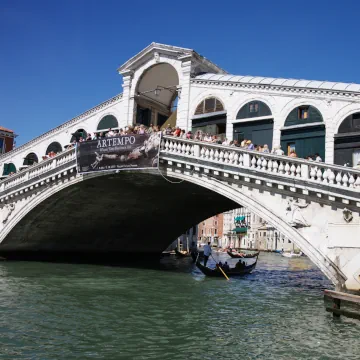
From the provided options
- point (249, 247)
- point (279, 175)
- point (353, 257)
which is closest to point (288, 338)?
point (353, 257)

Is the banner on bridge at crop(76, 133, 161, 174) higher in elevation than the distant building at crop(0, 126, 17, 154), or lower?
lower

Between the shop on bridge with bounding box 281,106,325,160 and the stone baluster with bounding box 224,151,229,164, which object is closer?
the stone baluster with bounding box 224,151,229,164

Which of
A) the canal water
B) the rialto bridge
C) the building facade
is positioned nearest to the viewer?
the canal water

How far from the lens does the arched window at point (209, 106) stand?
17.6 metres

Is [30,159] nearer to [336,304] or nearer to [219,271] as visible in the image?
[219,271]

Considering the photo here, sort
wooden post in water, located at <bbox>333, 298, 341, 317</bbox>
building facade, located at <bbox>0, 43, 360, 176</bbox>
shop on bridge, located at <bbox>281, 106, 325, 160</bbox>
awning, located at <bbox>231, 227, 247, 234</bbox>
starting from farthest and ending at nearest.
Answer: awning, located at <bbox>231, 227, 247, 234</bbox> → shop on bridge, located at <bbox>281, 106, 325, 160</bbox> → building facade, located at <bbox>0, 43, 360, 176</bbox> → wooden post in water, located at <bbox>333, 298, 341, 317</bbox>

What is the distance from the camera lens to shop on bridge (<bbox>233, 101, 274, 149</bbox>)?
53.4ft

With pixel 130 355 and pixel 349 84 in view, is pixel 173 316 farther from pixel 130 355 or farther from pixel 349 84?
pixel 349 84

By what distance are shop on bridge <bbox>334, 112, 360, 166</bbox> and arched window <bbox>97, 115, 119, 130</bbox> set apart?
404 inches

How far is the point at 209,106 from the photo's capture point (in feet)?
58.5

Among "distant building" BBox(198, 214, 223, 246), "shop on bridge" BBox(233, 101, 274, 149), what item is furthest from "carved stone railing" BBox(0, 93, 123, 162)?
"distant building" BBox(198, 214, 223, 246)

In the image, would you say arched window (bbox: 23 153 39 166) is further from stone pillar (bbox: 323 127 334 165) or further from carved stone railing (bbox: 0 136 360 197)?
stone pillar (bbox: 323 127 334 165)

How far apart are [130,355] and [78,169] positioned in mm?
11205

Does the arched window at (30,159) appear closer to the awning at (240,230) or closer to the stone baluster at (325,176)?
the stone baluster at (325,176)
